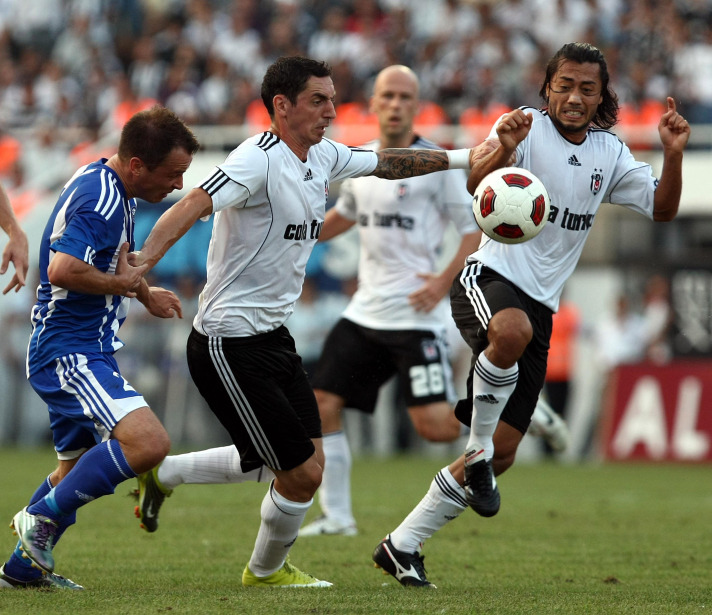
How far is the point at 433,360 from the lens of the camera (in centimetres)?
896

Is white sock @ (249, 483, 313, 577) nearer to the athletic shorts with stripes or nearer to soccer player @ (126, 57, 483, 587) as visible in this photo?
soccer player @ (126, 57, 483, 587)

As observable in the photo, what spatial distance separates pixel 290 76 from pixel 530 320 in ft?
6.06

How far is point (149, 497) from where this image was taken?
22.8 ft

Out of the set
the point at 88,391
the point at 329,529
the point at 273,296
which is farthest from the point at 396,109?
the point at 88,391

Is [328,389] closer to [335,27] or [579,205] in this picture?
[579,205]

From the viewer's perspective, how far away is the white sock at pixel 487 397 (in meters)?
6.32

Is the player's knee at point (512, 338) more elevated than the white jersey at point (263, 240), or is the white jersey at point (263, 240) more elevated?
the white jersey at point (263, 240)

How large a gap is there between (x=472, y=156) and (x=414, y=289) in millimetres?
2639

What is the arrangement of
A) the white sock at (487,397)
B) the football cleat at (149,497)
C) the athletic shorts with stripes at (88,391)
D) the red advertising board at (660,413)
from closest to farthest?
the athletic shorts with stripes at (88,391)
the white sock at (487,397)
the football cleat at (149,497)
the red advertising board at (660,413)

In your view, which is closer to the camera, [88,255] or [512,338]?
[88,255]

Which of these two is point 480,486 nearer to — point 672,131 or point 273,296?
point 273,296

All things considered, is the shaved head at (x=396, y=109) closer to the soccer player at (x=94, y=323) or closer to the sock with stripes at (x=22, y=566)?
the soccer player at (x=94, y=323)

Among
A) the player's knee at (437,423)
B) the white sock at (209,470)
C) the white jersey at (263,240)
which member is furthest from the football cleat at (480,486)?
the player's knee at (437,423)

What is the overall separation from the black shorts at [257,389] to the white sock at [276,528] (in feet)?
0.71
